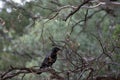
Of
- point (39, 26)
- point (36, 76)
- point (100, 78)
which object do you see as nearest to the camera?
point (36, 76)

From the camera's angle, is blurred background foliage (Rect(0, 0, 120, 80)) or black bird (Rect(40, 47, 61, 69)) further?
black bird (Rect(40, 47, 61, 69))

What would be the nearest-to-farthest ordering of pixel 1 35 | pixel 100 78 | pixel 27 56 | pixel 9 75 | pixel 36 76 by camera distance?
pixel 9 75
pixel 36 76
pixel 100 78
pixel 27 56
pixel 1 35

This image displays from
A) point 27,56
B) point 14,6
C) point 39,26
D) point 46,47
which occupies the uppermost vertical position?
point 14,6

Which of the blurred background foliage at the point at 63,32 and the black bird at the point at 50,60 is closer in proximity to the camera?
the blurred background foliage at the point at 63,32

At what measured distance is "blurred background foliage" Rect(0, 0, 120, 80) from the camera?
4.14 meters

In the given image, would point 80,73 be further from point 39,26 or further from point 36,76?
point 39,26

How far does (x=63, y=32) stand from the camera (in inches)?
215

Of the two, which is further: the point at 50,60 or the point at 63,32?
the point at 63,32

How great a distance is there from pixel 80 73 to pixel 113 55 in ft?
2.28

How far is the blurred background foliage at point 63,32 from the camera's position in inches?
163

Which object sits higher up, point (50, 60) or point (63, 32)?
point (63, 32)

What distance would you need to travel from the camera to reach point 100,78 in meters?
4.61

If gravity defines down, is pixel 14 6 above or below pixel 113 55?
above

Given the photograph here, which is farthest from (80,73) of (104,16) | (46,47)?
(104,16)
